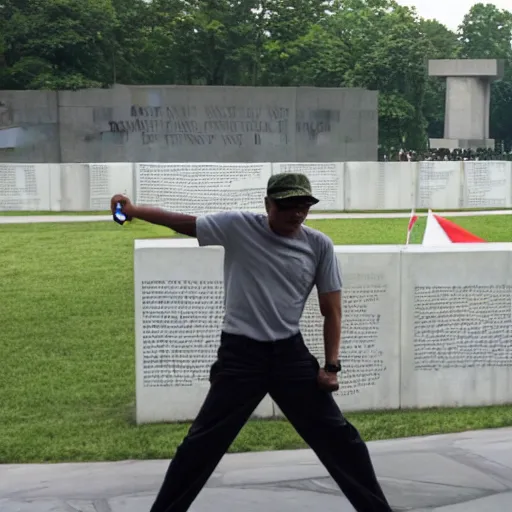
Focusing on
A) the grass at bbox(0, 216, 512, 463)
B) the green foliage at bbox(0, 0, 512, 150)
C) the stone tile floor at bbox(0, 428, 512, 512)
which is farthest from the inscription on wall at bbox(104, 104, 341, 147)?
the stone tile floor at bbox(0, 428, 512, 512)

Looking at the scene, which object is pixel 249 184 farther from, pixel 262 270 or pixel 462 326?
pixel 262 270

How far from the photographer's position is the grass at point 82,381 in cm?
561

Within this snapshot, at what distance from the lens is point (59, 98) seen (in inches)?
1169

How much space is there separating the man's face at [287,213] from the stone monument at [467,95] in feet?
141

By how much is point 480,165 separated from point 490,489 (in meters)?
19.8

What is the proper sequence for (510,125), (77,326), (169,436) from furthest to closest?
(510,125) < (77,326) < (169,436)

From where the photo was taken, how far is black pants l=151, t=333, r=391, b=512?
12.5ft

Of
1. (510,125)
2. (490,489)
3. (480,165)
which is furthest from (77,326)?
(510,125)

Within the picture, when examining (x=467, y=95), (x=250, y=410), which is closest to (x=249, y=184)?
(x=250, y=410)

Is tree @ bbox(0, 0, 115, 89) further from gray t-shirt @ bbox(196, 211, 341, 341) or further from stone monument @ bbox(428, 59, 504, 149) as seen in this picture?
gray t-shirt @ bbox(196, 211, 341, 341)

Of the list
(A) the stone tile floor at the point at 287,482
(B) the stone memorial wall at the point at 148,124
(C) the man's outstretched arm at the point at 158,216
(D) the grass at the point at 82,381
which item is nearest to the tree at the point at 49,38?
(B) the stone memorial wall at the point at 148,124

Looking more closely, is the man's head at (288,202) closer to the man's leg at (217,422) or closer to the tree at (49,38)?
the man's leg at (217,422)

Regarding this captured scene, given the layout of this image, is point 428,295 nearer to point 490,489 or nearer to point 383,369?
point 383,369

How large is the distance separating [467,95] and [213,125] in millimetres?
19159
